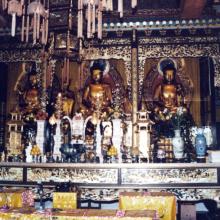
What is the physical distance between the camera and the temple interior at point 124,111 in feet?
16.4

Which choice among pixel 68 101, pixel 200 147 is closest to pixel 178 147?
pixel 200 147

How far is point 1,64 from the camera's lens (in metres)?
6.90

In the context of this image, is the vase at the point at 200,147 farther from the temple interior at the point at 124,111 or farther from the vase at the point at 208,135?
the vase at the point at 208,135

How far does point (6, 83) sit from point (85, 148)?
2.47 m

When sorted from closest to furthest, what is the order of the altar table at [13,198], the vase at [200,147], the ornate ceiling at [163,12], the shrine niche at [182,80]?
1. the altar table at [13,198]
2. the vase at [200,147]
3. the ornate ceiling at [163,12]
4. the shrine niche at [182,80]

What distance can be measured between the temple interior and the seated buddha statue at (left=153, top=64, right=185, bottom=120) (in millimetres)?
19

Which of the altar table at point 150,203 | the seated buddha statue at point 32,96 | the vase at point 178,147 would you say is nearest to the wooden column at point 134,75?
the vase at point 178,147

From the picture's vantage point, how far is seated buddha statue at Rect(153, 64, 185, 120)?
6398mm

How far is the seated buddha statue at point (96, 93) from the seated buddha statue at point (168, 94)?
91 centimetres

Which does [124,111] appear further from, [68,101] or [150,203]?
[150,203]

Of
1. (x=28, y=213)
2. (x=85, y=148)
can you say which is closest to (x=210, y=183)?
(x=85, y=148)

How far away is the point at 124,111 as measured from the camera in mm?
6348

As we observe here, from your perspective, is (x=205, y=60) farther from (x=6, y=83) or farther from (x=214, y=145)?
(x=6, y=83)

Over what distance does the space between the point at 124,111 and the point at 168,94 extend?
88 cm
